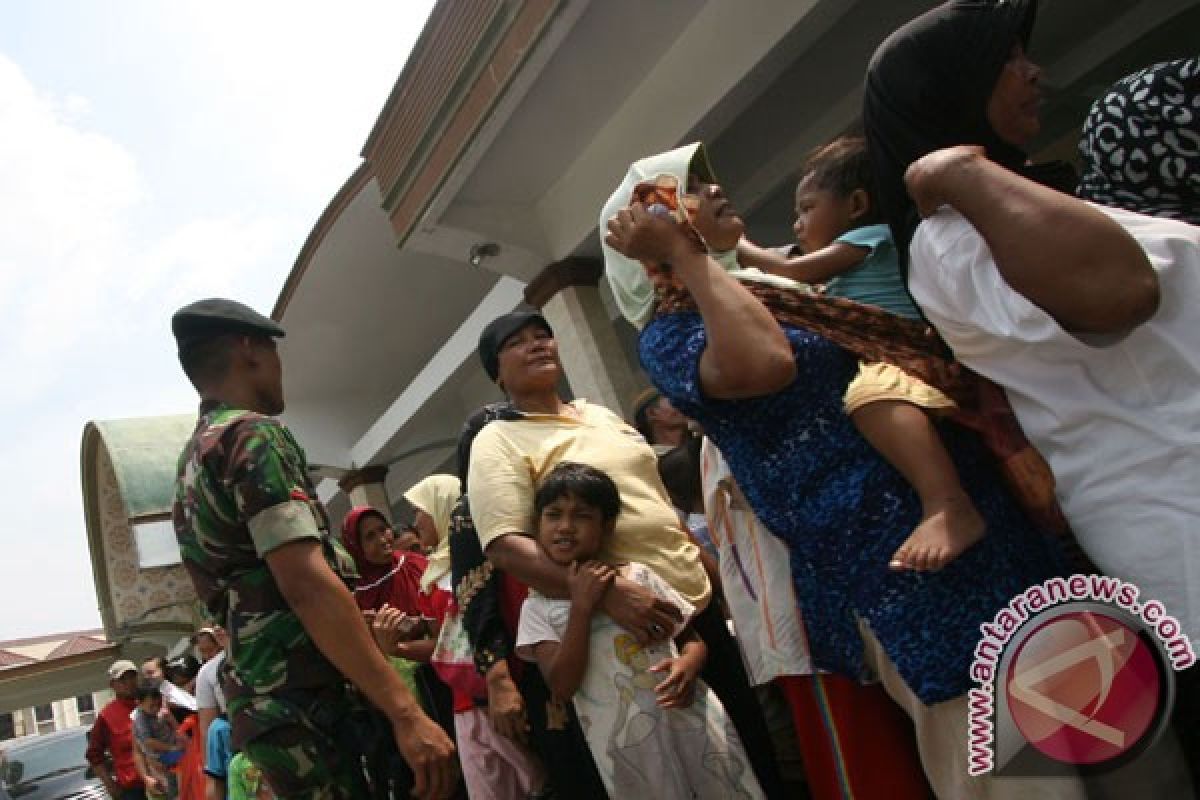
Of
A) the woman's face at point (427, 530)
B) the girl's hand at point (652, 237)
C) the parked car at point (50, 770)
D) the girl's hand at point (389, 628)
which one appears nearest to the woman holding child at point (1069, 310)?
the girl's hand at point (652, 237)

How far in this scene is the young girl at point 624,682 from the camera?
2.03 metres

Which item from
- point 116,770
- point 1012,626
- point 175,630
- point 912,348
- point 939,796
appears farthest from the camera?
point 175,630

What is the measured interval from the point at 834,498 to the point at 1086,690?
1.51 feet

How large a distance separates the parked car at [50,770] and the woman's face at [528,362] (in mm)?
10067

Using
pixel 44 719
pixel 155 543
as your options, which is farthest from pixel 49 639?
pixel 155 543

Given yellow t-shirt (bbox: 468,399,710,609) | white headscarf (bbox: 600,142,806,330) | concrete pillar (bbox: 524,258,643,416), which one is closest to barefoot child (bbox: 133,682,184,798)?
concrete pillar (bbox: 524,258,643,416)

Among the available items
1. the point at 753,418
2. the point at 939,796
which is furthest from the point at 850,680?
the point at 753,418

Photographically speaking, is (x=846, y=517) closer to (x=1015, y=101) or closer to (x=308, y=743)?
(x=1015, y=101)

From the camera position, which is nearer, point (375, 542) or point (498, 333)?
point (498, 333)

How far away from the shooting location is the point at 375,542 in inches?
151

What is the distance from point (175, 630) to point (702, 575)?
53.2 feet

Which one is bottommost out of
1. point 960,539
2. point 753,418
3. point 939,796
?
point 939,796

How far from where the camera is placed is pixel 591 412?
108 inches

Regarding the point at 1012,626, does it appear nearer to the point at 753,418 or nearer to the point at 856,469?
the point at 856,469
